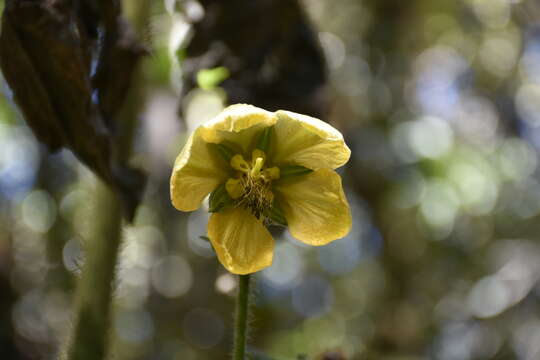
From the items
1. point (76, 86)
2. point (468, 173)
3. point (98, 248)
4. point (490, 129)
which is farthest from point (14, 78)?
point (490, 129)

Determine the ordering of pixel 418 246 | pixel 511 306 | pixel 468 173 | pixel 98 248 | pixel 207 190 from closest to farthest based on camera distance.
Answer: pixel 207 190
pixel 98 248
pixel 511 306
pixel 418 246
pixel 468 173

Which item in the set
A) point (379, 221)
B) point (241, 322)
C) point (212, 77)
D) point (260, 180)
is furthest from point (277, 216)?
point (379, 221)

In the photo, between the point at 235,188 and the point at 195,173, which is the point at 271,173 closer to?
the point at 235,188

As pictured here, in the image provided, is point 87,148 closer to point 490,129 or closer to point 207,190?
point 207,190

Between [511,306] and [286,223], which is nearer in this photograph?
[286,223]

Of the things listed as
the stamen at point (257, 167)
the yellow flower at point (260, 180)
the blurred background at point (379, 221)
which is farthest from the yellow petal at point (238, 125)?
the blurred background at point (379, 221)

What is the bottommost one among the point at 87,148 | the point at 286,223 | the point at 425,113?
the point at 425,113
